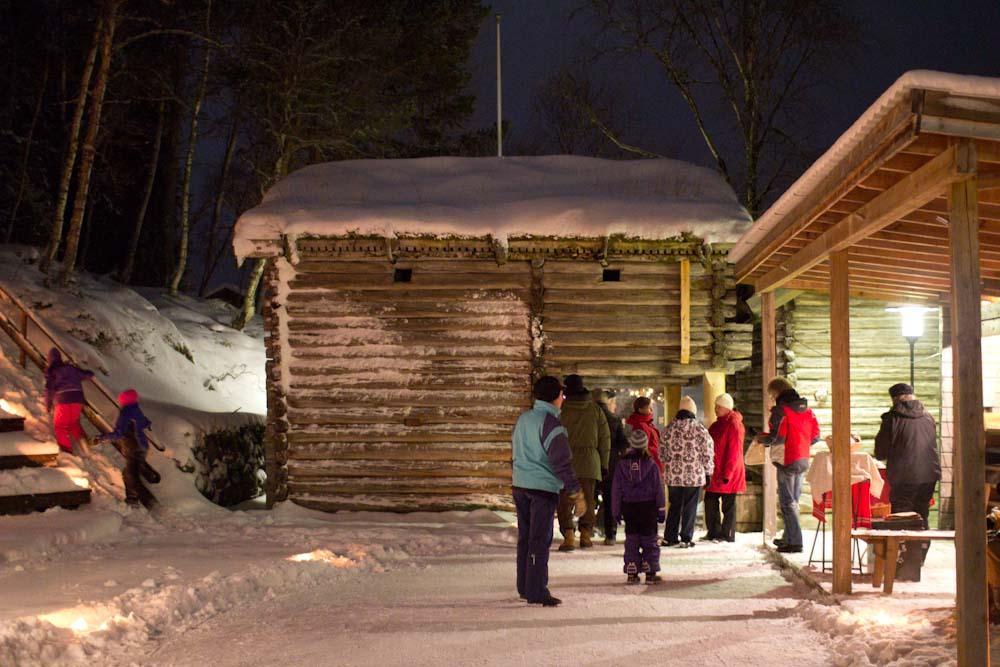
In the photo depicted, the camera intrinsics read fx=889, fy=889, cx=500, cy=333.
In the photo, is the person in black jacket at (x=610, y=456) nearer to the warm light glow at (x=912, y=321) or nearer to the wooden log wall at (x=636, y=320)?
the wooden log wall at (x=636, y=320)

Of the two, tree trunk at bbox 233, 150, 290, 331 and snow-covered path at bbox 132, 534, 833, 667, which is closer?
snow-covered path at bbox 132, 534, 833, 667

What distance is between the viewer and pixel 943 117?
5148mm

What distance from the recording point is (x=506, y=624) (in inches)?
270

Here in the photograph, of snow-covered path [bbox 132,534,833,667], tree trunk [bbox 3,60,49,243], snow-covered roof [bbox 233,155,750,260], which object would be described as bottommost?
snow-covered path [bbox 132,534,833,667]

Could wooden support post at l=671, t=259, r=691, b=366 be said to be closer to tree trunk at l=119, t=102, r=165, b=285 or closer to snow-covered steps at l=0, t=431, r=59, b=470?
snow-covered steps at l=0, t=431, r=59, b=470

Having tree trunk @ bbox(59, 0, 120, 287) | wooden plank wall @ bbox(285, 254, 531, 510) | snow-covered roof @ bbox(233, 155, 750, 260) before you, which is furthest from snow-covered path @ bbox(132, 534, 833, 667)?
tree trunk @ bbox(59, 0, 120, 287)

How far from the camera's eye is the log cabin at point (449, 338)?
1400 cm

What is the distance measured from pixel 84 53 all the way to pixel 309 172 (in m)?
14.3

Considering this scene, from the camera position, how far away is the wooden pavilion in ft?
17.0

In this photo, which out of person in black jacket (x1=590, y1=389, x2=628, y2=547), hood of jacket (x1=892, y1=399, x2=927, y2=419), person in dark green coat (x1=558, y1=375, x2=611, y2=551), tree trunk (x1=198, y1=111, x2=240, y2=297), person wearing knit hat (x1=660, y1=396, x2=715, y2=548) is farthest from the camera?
tree trunk (x1=198, y1=111, x2=240, y2=297)

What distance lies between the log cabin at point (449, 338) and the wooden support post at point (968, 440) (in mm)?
8545

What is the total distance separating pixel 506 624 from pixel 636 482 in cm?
244

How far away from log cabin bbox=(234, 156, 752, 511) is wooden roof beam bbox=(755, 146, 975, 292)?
4.85 m

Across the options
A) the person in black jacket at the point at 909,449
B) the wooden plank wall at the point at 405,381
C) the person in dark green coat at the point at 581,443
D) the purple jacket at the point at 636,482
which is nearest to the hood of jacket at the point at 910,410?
the person in black jacket at the point at 909,449
